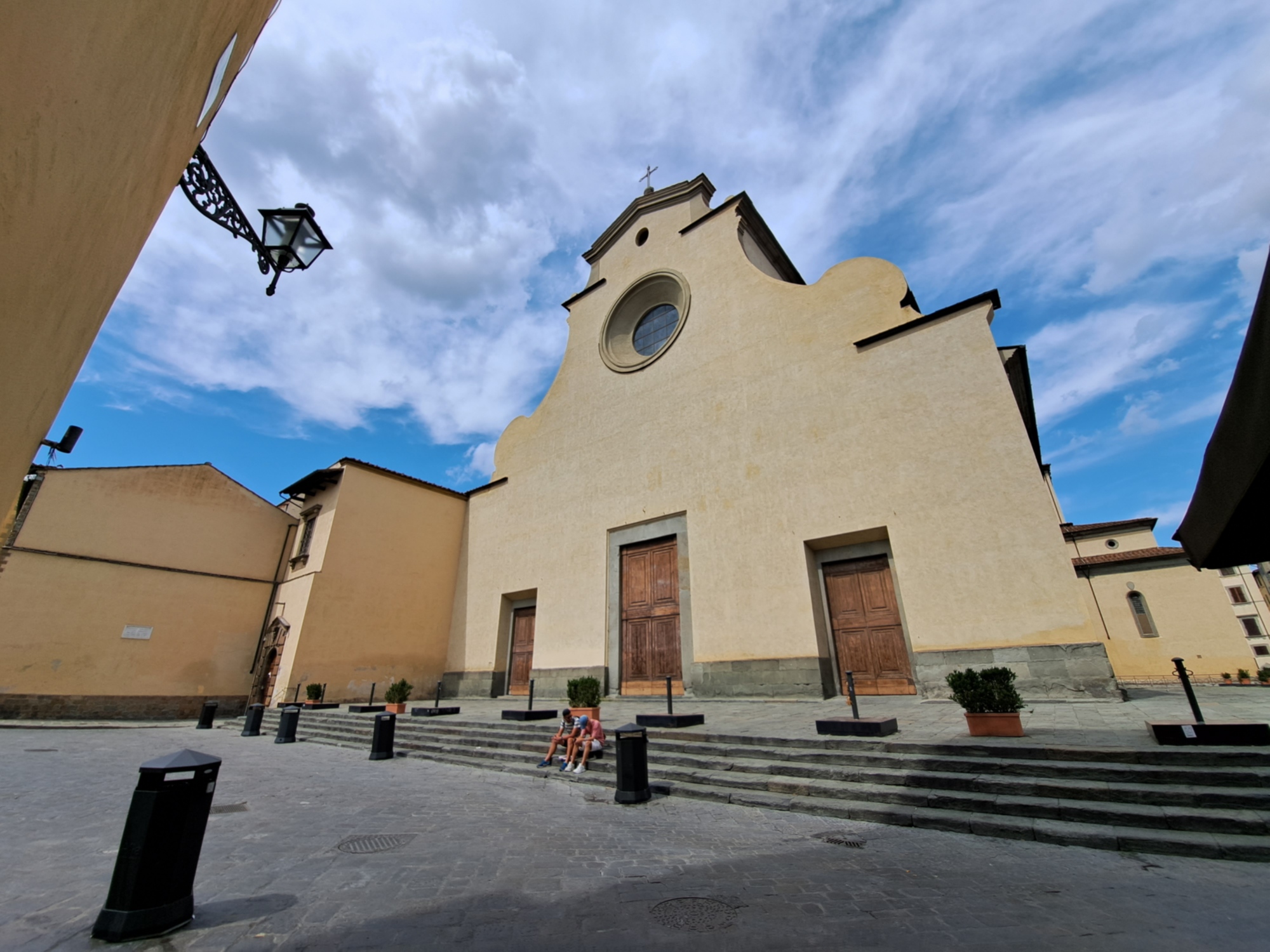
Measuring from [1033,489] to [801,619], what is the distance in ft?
14.8

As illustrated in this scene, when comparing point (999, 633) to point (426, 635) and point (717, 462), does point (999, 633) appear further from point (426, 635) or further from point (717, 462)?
point (426, 635)

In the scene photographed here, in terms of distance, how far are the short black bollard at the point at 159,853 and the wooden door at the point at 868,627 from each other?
991 centimetres

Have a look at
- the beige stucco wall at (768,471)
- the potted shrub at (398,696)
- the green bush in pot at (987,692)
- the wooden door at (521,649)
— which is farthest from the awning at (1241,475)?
the wooden door at (521,649)

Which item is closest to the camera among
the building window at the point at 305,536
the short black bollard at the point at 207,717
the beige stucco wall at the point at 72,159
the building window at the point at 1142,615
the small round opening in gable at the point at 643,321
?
the beige stucco wall at the point at 72,159

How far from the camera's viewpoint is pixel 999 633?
8.79m

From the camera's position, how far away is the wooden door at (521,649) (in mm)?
15891

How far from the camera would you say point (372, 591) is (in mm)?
16453

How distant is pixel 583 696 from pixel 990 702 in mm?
5496

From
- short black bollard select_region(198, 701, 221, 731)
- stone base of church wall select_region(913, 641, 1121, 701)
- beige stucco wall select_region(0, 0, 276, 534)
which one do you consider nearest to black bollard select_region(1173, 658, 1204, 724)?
stone base of church wall select_region(913, 641, 1121, 701)

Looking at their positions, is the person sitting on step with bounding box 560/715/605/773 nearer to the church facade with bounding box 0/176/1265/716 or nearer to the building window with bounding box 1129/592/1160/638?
the church facade with bounding box 0/176/1265/716

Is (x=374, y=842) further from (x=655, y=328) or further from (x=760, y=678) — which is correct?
(x=655, y=328)

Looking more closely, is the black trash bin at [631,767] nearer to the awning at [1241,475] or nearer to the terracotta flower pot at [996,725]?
the terracotta flower pot at [996,725]

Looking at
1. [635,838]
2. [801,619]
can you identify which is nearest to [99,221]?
[635,838]

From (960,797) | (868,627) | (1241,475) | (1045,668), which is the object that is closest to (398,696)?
(868,627)
